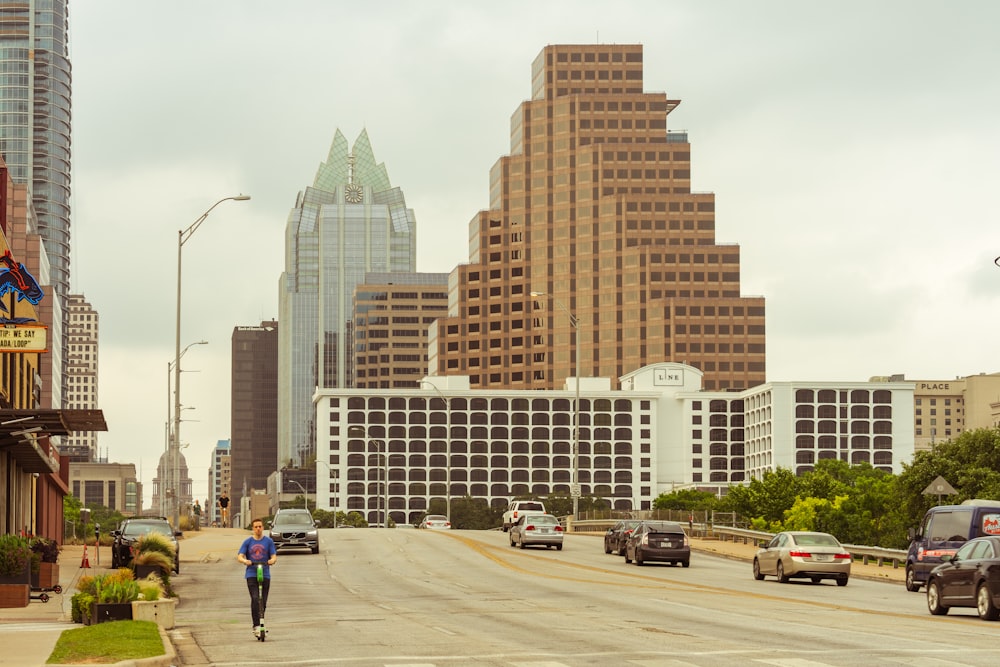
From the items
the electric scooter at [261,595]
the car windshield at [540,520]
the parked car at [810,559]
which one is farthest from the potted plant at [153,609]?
the car windshield at [540,520]

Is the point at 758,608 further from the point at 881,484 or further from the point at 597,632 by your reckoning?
the point at 881,484

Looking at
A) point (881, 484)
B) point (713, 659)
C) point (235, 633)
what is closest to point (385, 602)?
point (235, 633)

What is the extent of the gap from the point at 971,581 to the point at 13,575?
1891cm

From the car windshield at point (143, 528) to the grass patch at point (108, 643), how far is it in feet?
69.3

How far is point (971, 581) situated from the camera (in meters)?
27.0

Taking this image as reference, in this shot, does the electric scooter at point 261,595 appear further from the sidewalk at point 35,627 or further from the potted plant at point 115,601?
the potted plant at point 115,601

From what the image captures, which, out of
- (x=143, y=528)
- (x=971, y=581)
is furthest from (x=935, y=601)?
(x=143, y=528)

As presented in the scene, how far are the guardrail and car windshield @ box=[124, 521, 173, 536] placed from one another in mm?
22348

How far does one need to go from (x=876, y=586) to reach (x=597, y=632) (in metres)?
20.1

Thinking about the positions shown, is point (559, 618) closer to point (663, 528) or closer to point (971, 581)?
point (971, 581)

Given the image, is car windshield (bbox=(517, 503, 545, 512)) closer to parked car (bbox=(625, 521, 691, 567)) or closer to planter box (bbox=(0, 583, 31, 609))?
parked car (bbox=(625, 521, 691, 567))

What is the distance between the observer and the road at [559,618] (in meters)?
18.7

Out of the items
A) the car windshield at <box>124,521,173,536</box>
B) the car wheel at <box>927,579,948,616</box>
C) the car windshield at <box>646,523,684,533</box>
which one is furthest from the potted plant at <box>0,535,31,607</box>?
the car windshield at <box>646,523,684,533</box>

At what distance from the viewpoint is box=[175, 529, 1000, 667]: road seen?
18.7 meters
